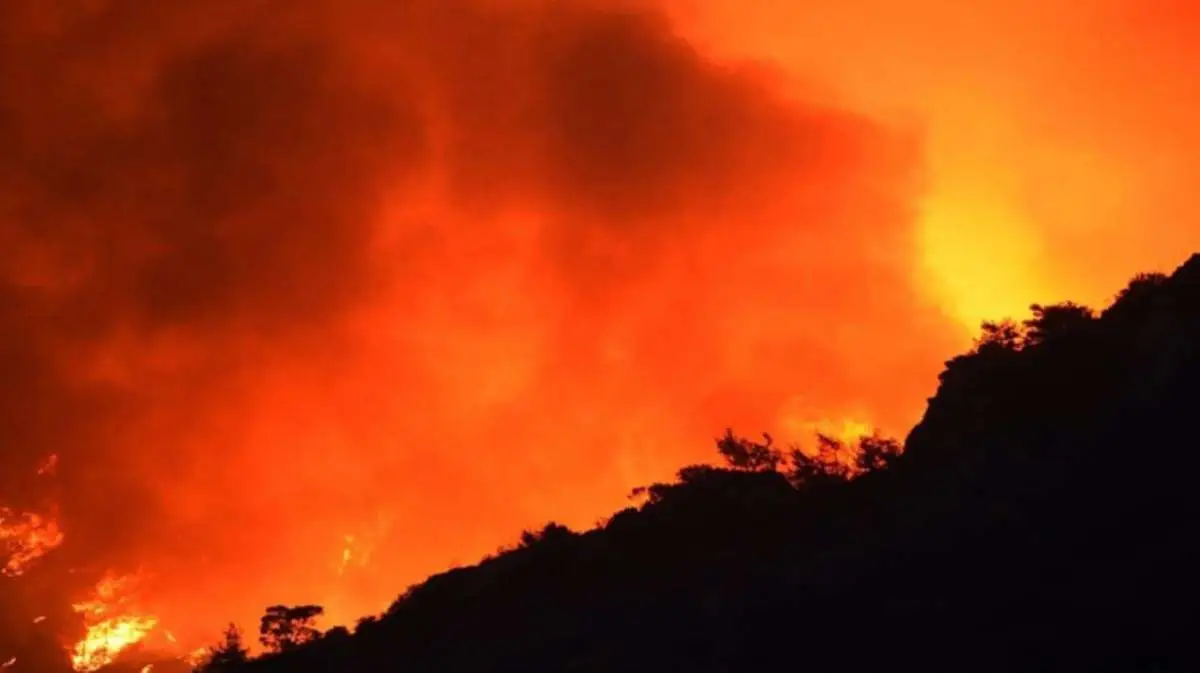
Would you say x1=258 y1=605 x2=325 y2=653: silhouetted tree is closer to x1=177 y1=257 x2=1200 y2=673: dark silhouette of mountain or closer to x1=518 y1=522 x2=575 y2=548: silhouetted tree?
x1=177 y1=257 x2=1200 y2=673: dark silhouette of mountain

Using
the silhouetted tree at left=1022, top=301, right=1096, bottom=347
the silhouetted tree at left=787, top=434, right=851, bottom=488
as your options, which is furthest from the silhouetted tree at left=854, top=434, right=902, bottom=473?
the silhouetted tree at left=1022, top=301, right=1096, bottom=347

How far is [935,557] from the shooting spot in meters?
52.9

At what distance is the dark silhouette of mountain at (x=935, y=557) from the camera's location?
148 ft

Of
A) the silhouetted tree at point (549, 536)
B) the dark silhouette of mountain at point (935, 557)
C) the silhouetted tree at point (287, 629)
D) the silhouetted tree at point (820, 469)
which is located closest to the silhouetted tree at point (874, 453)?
the silhouetted tree at point (820, 469)

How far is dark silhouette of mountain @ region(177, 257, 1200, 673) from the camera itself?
45.2 metres

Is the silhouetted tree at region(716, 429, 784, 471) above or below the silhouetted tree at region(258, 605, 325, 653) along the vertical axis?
above

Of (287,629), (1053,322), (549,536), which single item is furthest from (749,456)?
(287,629)

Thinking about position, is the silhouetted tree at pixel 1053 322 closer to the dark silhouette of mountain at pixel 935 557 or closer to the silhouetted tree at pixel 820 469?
the dark silhouette of mountain at pixel 935 557

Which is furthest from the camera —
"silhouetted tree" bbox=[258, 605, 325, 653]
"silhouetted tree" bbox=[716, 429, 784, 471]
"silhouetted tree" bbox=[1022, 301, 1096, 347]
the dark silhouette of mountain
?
"silhouetted tree" bbox=[716, 429, 784, 471]

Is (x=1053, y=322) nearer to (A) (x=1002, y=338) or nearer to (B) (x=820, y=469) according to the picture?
(A) (x=1002, y=338)

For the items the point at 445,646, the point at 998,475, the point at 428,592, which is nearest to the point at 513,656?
the point at 445,646

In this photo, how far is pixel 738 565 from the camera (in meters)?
59.5

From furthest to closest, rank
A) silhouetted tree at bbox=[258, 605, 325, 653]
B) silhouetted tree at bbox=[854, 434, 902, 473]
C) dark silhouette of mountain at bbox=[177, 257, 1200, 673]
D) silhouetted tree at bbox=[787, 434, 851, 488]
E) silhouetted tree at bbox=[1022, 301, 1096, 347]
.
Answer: silhouetted tree at bbox=[854, 434, 902, 473] < silhouetted tree at bbox=[258, 605, 325, 653] < silhouetted tree at bbox=[787, 434, 851, 488] < silhouetted tree at bbox=[1022, 301, 1096, 347] < dark silhouette of mountain at bbox=[177, 257, 1200, 673]

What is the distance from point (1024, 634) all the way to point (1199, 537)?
8.65 meters
